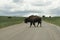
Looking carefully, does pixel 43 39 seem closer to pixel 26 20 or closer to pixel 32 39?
pixel 32 39

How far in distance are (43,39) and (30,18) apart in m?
18.4

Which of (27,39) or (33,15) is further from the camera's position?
(33,15)

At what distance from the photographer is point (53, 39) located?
15.2 meters

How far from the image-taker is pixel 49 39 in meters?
15.2

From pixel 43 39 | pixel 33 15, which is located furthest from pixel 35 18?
pixel 43 39

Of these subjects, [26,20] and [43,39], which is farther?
[26,20]

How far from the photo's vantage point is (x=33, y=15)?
34.1 metres

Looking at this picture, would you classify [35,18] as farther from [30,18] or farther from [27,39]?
[27,39]

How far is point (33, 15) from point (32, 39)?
1915 centimetres

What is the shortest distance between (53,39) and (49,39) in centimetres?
26

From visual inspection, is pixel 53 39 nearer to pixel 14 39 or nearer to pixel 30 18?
pixel 14 39

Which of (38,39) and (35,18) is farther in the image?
(35,18)

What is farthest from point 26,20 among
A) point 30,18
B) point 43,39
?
point 43,39

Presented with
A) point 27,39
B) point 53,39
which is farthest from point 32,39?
point 53,39
